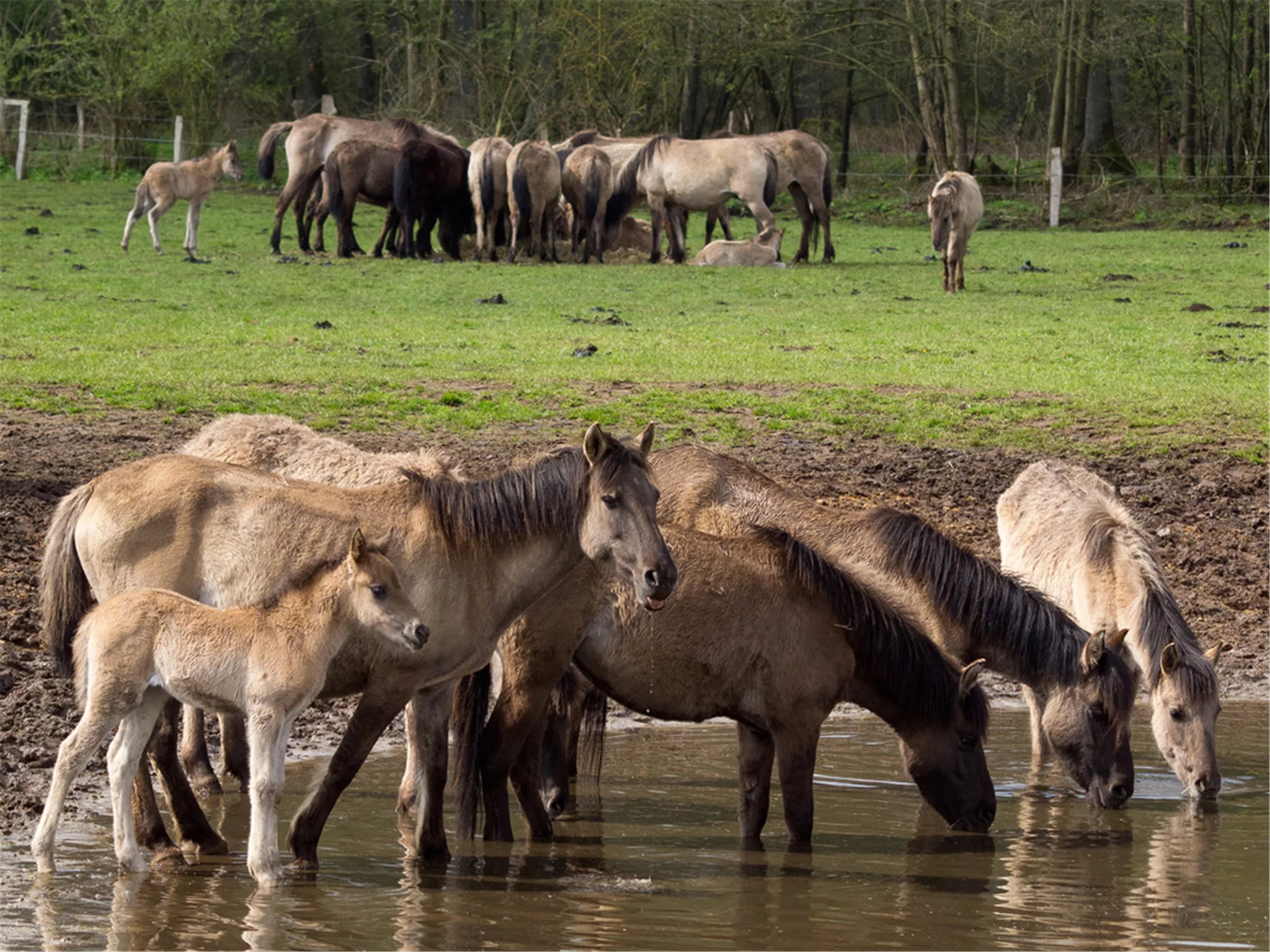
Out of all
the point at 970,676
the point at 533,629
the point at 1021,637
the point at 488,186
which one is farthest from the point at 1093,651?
the point at 488,186

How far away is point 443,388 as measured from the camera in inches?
580

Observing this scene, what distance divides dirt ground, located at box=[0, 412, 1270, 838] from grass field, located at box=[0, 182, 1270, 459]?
1.48ft

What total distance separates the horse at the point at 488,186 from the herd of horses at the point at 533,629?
18.9m

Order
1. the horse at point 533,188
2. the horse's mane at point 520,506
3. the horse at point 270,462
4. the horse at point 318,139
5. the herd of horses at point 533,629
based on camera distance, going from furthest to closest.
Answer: the horse at point 318,139, the horse at point 533,188, the horse at point 270,462, the horse's mane at point 520,506, the herd of horses at point 533,629

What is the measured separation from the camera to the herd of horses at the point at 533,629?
605 centimetres

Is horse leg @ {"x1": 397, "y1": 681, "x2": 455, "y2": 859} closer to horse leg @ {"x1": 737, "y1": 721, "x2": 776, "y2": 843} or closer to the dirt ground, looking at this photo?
horse leg @ {"x1": 737, "y1": 721, "x2": 776, "y2": 843}

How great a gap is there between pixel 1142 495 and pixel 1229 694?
2.54m

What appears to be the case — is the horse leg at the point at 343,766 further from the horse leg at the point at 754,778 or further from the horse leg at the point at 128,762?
the horse leg at the point at 754,778

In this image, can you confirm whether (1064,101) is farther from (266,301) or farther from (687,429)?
(687,429)

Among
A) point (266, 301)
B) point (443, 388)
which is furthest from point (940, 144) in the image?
point (443, 388)

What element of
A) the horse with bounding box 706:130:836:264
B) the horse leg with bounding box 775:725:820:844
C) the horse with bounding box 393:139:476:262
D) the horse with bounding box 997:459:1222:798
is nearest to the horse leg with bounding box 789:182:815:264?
the horse with bounding box 706:130:836:264

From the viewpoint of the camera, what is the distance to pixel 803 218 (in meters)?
27.8

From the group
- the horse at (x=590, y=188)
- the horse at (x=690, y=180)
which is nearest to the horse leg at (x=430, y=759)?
the horse at (x=590, y=188)

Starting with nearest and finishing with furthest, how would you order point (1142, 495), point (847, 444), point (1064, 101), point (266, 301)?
point (1142, 495)
point (847, 444)
point (266, 301)
point (1064, 101)
